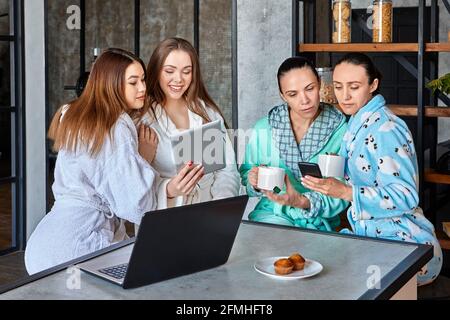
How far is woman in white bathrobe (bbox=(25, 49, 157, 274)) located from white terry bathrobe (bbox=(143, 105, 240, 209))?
263 mm

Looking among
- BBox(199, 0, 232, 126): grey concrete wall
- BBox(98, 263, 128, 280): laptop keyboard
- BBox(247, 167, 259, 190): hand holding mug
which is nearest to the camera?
BBox(98, 263, 128, 280): laptop keyboard

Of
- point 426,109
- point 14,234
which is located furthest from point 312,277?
point 14,234

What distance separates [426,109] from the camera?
3439 mm

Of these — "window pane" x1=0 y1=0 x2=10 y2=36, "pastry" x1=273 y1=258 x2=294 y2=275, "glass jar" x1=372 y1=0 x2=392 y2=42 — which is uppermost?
"window pane" x1=0 y1=0 x2=10 y2=36

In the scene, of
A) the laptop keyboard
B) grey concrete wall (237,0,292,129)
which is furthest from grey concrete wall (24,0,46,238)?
the laptop keyboard

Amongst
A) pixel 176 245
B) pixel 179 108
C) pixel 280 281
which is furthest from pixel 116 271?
pixel 179 108

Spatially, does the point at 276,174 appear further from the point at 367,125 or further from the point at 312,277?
the point at 312,277

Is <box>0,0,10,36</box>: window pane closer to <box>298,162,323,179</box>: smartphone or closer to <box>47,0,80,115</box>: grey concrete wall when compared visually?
<box>47,0,80,115</box>: grey concrete wall

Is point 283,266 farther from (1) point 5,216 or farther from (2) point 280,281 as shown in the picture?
(1) point 5,216

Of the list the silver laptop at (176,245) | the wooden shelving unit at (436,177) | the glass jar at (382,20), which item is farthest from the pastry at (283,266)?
the glass jar at (382,20)

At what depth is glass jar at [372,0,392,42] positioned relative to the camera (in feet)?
11.3

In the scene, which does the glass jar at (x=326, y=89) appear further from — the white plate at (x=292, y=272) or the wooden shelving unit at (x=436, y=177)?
the white plate at (x=292, y=272)

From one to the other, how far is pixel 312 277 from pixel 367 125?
1.10 m

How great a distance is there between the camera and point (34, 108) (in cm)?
487
